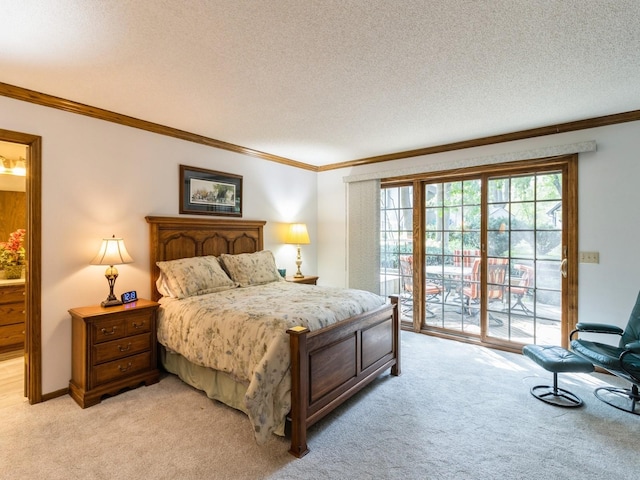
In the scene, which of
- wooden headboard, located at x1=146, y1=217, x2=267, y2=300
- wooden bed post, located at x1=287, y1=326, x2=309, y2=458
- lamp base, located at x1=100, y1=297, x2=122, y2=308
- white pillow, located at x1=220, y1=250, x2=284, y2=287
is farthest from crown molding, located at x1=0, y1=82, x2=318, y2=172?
wooden bed post, located at x1=287, y1=326, x2=309, y2=458

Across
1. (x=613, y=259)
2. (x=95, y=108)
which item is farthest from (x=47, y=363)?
(x=613, y=259)

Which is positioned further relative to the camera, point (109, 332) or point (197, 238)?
point (197, 238)

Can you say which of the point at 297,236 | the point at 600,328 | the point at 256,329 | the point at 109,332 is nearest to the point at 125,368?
the point at 109,332

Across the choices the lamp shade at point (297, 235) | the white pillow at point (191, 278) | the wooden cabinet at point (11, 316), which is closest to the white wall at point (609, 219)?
the lamp shade at point (297, 235)

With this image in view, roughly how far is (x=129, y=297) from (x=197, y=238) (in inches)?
38.3

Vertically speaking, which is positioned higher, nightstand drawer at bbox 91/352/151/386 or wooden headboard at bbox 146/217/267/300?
wooden headboard at bbox 146/217/267/300

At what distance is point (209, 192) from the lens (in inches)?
158

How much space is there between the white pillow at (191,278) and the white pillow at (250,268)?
0.19 metres

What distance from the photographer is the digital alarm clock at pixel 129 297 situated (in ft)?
10.1

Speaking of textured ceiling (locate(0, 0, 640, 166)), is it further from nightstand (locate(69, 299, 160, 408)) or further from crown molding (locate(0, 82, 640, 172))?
nightstand (locate(69, 299, 160, 408))

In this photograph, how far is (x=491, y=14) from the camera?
1.77m

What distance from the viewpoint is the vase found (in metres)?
4.04

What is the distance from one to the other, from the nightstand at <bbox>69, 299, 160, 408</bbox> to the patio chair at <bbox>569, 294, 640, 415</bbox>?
3.71 metres

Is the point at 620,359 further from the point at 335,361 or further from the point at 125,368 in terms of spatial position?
the point at 125,368
